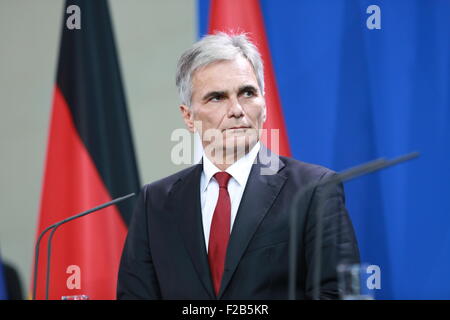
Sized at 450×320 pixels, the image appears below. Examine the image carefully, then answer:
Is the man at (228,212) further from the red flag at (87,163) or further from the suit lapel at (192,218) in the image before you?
the red flag at (87,163)

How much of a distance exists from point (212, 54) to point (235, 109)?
20cm

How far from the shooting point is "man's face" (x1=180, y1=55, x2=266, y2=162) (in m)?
2.24

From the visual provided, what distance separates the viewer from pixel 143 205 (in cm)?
238

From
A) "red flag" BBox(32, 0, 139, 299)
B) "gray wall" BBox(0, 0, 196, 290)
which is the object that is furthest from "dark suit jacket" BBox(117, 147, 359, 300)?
"gray wall" BBox(0, 0, 196, 290)

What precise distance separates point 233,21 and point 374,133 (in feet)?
3.01

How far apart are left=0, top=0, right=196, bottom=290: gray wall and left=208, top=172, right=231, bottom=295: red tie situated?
1387 mm

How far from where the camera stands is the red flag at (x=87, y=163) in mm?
3396

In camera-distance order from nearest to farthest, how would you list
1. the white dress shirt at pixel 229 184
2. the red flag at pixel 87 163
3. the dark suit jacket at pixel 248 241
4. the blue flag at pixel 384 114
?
1. the dark suit jacket at pixel 248 241
2. the white dress shirt at pixel 229 184
3. the blue flag at pixel 384 114
4. the red flag at pixel 87 163

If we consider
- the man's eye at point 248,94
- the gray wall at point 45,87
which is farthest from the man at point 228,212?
the gray wall at point 45,87

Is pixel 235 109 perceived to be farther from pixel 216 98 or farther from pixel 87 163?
pixel 87 163

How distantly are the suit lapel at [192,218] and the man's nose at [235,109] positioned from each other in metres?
0.25

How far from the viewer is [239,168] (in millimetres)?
2258

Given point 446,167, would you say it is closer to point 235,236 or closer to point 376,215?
point 376,215

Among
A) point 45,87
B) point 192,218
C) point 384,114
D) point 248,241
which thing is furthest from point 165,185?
point 45,87
